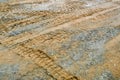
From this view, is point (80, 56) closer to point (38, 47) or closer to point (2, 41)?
point (38, 47)

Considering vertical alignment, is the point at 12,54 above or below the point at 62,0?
below

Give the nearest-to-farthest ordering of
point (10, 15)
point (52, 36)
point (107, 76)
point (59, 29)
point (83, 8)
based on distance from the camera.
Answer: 1. point (107, 76)
2. point (52, 36)
3. point (59, 29)
4. point (10, 15)
5. point (83, 8)

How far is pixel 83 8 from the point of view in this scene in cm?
678

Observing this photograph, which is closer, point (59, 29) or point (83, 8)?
point (59, 29)

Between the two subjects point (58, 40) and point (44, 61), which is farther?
point (58, 40)

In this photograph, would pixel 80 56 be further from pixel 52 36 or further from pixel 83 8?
pixel 83 8

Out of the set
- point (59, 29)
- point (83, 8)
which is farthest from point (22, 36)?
point (83, 8)

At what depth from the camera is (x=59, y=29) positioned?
541cm

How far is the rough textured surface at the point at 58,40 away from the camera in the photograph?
396 cm

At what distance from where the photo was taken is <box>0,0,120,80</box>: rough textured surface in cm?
396

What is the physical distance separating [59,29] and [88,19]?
3.37 feet

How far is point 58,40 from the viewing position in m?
4.93

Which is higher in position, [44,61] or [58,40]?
[58,40]

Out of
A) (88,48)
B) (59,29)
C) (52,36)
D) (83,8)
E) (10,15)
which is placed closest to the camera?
(88,48)
